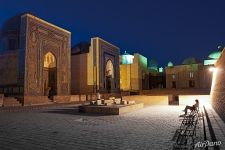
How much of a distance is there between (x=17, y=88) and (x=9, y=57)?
12.4 ft

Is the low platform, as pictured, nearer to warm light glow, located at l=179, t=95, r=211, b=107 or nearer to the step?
warm light glow, located at l=179, t=95, r=211, b=107

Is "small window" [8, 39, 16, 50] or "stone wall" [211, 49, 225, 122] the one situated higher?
"small window" [8, 39, 16, 50]

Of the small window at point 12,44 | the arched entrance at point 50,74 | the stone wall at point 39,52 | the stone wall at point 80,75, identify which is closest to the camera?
the stone wall at point 39,52

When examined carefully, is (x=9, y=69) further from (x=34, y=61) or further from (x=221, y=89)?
(x=221, y=89)

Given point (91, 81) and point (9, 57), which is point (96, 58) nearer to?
point (91, 81)

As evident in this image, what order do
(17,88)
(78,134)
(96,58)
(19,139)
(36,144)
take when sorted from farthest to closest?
(96,58) → (17,88) → (78,134) → (19,139) → (36,144)

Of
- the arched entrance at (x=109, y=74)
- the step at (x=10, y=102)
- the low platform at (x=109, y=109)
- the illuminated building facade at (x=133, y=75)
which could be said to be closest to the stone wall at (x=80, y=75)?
the arched entrance at (x=109, y=74)

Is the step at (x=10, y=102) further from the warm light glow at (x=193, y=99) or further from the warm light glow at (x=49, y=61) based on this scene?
the warm light glow at (x=193, y=99)

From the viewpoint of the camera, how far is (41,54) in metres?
18.6

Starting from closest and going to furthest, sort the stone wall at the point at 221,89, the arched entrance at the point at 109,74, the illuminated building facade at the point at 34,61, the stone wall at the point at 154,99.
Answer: the stone wall at the point at 221,89 → the illuminated building facade at the point at 34,61 → the stone wall at the point at 154,99 → the arched entrance at the point at 109,74

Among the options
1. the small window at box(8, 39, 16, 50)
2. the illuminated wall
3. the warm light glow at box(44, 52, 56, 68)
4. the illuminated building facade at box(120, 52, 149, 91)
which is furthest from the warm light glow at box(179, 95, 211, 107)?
the illuminated building facade at box(120, 52, 149, 91)

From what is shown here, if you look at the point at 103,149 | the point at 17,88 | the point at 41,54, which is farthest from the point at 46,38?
the point at 103,149

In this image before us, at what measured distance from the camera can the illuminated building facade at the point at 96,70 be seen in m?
25.3

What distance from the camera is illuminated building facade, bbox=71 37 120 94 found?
83.1ft
